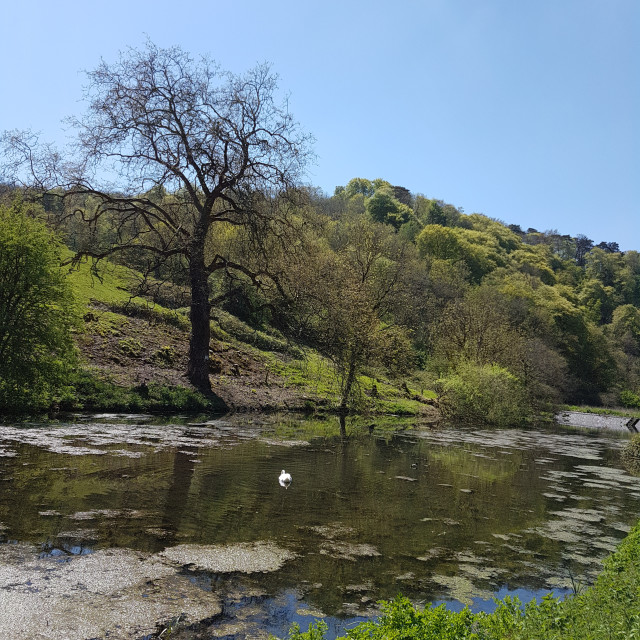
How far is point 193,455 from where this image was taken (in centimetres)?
1582

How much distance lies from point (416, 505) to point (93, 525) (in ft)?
22.2

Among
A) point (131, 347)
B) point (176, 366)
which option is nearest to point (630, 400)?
point (176, 366)

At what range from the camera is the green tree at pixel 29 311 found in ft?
58.6

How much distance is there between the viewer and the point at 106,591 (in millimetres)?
6562

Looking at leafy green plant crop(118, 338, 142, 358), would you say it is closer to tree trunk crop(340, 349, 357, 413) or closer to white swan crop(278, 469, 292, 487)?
tree trunk crop(340, 349, 357, 413)

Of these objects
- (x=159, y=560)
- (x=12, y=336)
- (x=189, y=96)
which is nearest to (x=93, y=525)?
(x=159, y=560)

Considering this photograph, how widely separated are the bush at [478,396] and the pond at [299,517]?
15642 millimetres

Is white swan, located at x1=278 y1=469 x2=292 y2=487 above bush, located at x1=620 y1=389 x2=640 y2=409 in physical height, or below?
below

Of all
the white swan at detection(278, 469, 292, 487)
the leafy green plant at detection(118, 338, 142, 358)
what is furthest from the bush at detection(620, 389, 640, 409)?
the white swan at detection(278, 469, 292, 487)

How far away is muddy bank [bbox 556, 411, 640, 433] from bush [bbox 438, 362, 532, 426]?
16.8 metres

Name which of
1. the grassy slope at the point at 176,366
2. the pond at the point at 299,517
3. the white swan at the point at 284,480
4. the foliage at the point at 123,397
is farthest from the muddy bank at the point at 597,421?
the white swan at the point at 284,480

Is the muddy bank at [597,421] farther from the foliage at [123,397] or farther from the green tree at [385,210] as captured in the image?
the green tree at [385,210]

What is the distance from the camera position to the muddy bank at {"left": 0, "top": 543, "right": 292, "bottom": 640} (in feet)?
18.6

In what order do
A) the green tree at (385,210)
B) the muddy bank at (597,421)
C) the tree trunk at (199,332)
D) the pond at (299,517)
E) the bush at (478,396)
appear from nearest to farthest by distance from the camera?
the pond at (299,517)
the tree trunk at (199,332)
the bush at (478,396)
the muddy bank at (597,421)
the green tree at (385,210)
